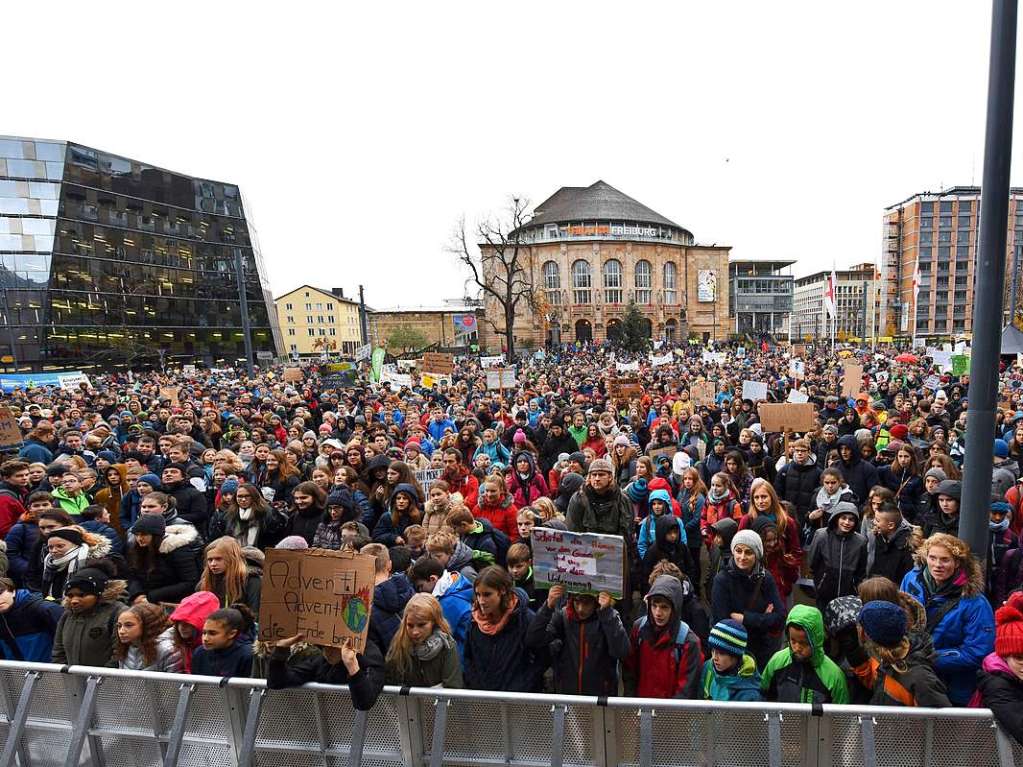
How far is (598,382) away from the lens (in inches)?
750

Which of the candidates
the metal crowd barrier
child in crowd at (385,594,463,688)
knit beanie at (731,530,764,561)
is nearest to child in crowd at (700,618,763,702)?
the metal crowd barrier

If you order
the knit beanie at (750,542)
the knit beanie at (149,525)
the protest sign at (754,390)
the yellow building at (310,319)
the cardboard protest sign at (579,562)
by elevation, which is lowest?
the knit beanie at (149,525)

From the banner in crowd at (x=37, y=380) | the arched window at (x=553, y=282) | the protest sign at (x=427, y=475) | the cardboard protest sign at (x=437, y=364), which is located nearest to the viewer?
the protest sign at (x=427, y=475)

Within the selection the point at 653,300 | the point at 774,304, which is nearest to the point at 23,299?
the point at 653,300

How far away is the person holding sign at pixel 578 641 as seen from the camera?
2.97m

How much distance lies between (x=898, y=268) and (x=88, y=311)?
110m

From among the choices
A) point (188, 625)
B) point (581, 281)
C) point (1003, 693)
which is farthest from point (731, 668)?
point (581, 281)

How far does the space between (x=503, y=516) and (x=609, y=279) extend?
223ft

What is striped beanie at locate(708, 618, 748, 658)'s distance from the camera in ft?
8.79

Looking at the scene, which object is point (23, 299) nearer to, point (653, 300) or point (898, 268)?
point (653, 300)

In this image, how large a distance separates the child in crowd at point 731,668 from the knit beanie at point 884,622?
0.55 meters

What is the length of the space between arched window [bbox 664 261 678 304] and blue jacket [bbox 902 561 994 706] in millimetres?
72423

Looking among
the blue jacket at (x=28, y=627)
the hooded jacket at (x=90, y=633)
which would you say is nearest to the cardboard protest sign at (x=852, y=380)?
the hooded jacket at (x=90, y=633)

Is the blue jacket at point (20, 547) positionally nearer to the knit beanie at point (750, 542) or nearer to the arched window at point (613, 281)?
the knit beanie at point (750, 542)
